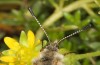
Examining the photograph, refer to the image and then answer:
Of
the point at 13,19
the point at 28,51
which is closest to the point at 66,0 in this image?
the point at 13,19

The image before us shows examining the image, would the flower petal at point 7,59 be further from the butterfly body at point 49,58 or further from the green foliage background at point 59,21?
the green foliage background at point 59,21

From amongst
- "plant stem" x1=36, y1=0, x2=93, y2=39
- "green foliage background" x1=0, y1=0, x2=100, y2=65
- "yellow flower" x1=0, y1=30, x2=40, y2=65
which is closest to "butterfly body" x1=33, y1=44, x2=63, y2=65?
"yellow flower" x1=0, y1=30, x2=40, y2=65

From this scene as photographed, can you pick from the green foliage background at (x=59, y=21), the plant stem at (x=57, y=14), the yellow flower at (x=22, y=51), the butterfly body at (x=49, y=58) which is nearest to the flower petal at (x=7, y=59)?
the yellow flower at (x=22, y=51)

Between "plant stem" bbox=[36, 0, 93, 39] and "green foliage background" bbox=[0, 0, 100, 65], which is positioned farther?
"plant stem" bbox=[36, 0, 93, 39]

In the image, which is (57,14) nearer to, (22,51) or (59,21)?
(59,21)

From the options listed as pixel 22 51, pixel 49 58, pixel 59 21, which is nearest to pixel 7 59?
pixel 22 51

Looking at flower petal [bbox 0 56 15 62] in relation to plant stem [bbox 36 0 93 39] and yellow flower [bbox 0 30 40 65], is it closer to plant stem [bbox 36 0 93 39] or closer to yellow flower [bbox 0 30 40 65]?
yellow flower [bbox 0 30 40 65]
